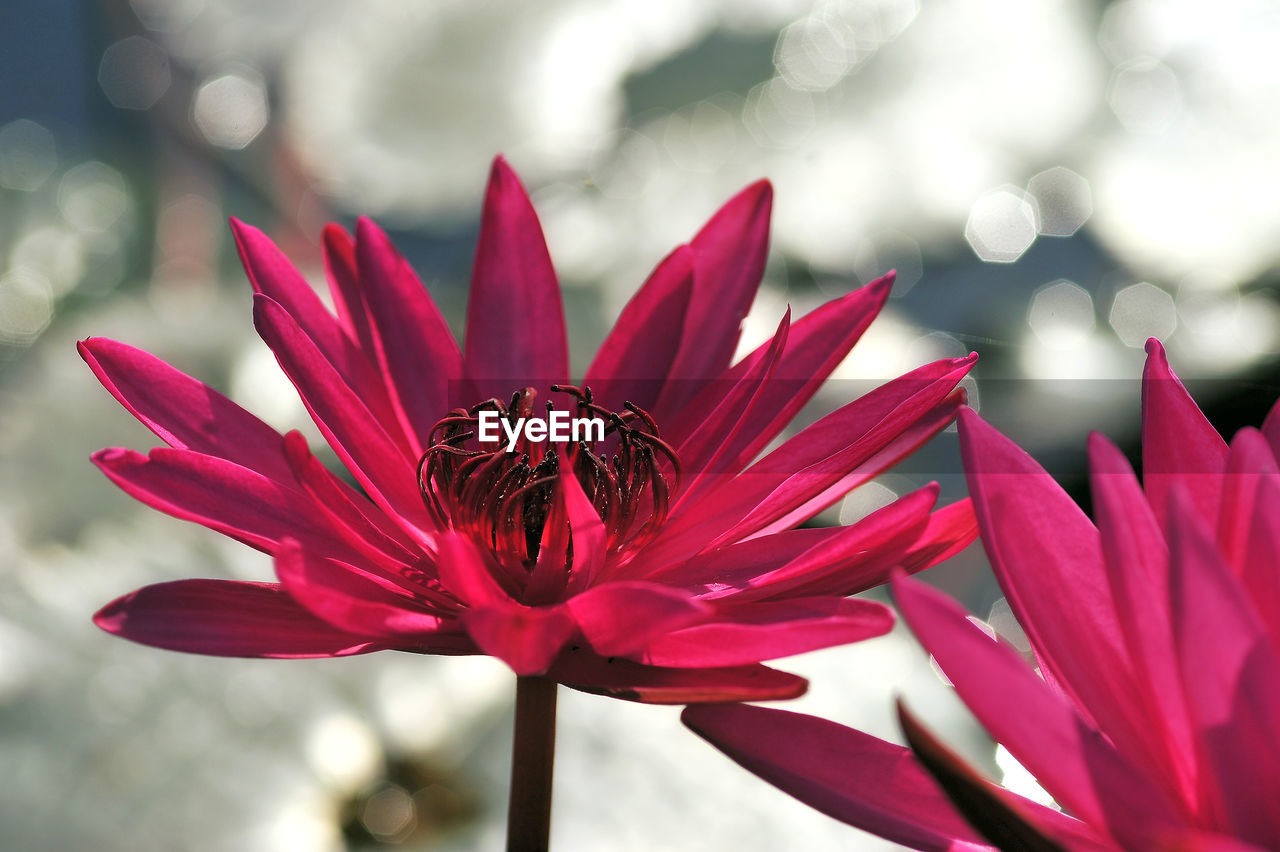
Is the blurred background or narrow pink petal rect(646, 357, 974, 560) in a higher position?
the blurred background

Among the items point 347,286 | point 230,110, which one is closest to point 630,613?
point 347,286

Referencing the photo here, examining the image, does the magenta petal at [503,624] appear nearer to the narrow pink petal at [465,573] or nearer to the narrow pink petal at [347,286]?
the narrow pink petal at [465,573]

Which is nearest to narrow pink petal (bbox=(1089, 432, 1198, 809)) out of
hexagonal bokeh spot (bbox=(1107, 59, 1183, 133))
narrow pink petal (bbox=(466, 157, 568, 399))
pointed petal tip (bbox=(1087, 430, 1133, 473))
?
pointed petal tip (bbox=(1087, 430, 1133, 473))

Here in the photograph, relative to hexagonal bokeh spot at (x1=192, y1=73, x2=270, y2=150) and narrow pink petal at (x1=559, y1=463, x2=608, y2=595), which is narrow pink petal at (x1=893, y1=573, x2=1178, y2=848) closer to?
narrow pink petal at (x1=559, y1=463, x2=608, y2=595)

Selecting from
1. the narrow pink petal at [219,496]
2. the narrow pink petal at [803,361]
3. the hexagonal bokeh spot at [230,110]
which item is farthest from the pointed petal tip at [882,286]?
the hexagonal bokeh spot at [230,110]

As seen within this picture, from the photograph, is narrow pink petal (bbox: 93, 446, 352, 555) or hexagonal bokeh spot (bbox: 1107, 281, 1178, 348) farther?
hexagonal bokeh spot (bbox: 1107, 281, 1178, 348)

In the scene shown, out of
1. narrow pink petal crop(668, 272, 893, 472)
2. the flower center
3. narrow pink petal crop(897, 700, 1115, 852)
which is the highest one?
narrow pink petal crop(668, 272, 893, 472)
